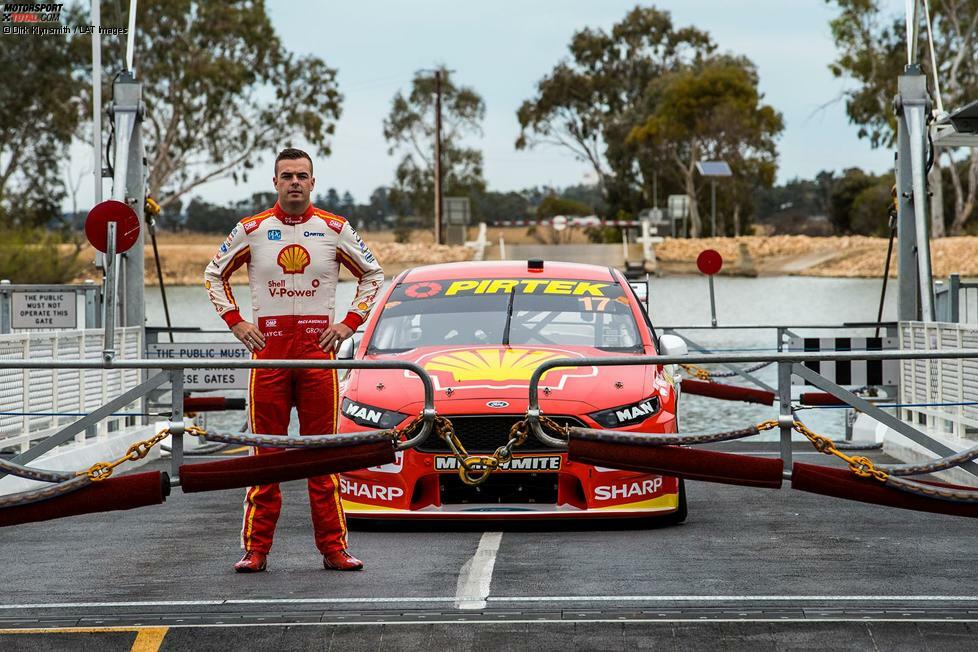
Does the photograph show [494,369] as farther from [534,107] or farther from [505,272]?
[534,107]

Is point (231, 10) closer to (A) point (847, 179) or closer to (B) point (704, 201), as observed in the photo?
(B) point (704, 201)

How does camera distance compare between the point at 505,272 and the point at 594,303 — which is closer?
the point at 594,303

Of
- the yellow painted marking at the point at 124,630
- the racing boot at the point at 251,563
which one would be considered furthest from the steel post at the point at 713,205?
the yellow painted marking at the point at 124,630

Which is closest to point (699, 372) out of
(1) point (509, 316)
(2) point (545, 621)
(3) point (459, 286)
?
(3) point (459, 286)

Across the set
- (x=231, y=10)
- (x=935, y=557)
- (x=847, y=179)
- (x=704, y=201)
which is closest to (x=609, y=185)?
(x=704, y=201)

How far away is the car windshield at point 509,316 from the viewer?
34.9ft

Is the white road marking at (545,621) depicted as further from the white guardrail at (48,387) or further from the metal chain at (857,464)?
the white guardrail at (48,387)

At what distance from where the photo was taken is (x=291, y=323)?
7.92 metres

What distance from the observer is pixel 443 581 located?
7609mm

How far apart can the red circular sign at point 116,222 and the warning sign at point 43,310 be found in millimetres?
4616

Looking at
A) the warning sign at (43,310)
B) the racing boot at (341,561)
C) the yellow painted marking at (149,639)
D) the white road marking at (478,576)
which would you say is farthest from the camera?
the warning sign at (43,310)

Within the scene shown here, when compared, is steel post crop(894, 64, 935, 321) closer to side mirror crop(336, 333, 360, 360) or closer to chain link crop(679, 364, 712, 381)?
chain link crop(679, 364, 712, 381)

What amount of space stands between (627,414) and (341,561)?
2006mm

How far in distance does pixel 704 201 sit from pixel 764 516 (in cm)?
8166
